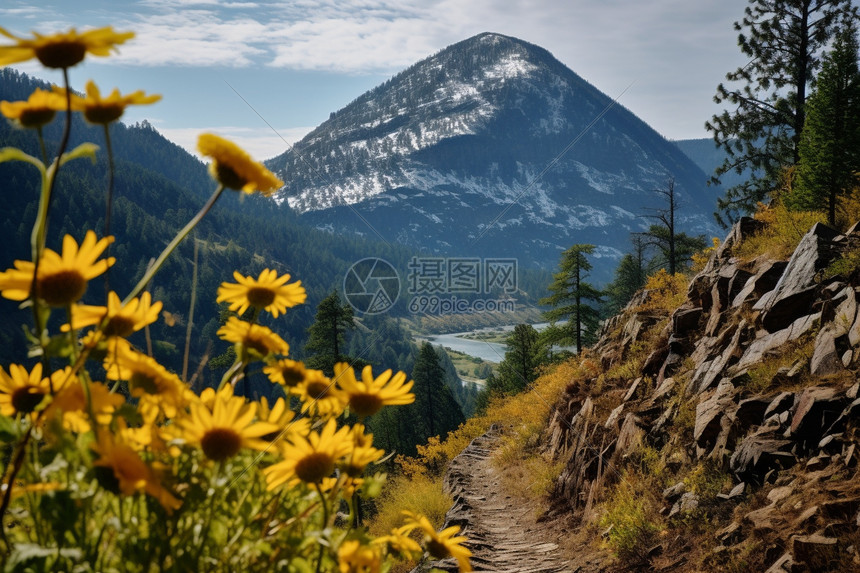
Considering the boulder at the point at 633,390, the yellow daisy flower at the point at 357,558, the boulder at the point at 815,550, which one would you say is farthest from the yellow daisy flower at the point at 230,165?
the boulder at the point at 633,390

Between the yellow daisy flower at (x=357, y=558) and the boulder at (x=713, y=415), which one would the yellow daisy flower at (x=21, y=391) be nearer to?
the yellow daisy flower at (x=357, y=558)

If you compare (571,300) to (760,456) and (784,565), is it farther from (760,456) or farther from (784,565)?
(784,565)

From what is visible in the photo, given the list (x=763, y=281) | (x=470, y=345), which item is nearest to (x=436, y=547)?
(x=763, y=281)

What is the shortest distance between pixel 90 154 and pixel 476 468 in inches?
A: 600

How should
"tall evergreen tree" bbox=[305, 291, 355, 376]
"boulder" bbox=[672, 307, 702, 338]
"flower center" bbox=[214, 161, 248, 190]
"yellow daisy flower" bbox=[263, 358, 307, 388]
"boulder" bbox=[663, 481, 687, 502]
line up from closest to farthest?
1. "flower center" bbox=[214, 161, 248, 190]
2. "yellow daisy flower" bbox=[263, 358, 307, 388]
3. "boulder" bbox=[663, 481, 687, 502]
4. "boulder" bbox=[672, 307, 702, 338]
5. "tall evergreen tree" bbox=[305, 291, 355, 376]

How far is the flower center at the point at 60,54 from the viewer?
2.72ft

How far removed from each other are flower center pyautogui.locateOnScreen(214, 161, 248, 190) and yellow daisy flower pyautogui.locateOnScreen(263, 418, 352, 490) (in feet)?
1.58

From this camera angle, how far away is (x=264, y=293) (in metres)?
1.40

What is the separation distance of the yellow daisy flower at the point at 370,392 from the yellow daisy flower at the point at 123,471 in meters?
0.47

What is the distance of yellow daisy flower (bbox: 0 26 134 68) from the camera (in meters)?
0.82

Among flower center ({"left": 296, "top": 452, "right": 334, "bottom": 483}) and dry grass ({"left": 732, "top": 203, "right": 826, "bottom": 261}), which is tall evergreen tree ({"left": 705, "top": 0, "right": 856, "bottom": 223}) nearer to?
dry grass ({"left": 732, "top": 203, "right": 826, "bottom": 261})

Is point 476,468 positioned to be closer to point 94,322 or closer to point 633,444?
point 633,444

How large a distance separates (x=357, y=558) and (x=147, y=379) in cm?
47

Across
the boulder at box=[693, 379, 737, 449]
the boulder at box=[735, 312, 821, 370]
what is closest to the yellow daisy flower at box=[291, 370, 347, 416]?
the boulder at box=[693, 379, 737, 449]
